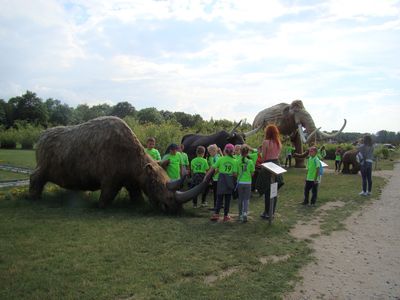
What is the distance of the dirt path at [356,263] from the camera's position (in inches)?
181

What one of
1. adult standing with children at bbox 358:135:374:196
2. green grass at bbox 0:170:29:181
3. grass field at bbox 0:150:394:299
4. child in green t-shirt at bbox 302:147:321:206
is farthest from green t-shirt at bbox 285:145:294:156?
green grass at bbox 0:170:29:181

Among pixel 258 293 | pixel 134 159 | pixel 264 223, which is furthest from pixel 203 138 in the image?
pixel 258 293

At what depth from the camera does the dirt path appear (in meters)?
4.60

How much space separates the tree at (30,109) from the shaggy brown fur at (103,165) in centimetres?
6004

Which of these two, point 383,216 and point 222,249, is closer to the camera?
point 222,249

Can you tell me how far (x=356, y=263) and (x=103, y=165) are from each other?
580 cm

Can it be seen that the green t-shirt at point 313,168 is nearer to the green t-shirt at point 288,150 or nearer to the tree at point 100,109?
the green t-shirt at point 288,150

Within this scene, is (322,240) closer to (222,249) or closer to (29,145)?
(222,249)

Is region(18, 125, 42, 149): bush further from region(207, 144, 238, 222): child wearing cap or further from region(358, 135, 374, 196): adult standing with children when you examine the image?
region(207, 144, 238, 222): child wearing cap

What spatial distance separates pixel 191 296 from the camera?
4.19 metres

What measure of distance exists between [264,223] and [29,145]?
38.5 meters

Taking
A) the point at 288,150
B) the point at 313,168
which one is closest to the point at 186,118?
the point at 288,150

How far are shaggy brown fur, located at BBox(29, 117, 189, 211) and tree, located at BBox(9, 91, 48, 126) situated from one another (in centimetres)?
6004

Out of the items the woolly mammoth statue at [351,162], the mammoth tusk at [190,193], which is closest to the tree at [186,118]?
the woolly mammoth statue at [351,162]
